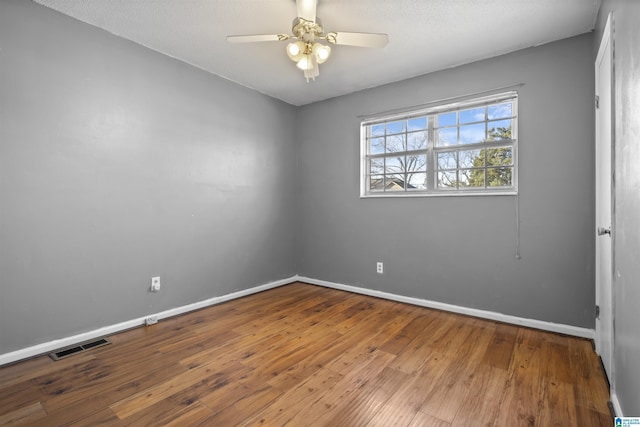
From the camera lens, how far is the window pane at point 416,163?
3479 mm

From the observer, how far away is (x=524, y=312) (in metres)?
2.78

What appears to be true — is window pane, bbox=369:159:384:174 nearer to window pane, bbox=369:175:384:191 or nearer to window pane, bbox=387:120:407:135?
window pane, bbox=369:175:384:191

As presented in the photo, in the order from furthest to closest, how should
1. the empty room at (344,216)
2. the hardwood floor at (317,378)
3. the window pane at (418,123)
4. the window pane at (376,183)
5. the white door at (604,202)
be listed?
the window pane at (376,183), the window pane at (418,123), the white door at (604,202), the empty room at (344,216), the hardwood floor at (317,378)

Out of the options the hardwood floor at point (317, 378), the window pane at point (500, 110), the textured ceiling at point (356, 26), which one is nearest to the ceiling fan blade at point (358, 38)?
the textured ceiling at point (356, 26)

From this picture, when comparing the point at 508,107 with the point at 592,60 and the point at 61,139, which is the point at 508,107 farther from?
the point at 61,139

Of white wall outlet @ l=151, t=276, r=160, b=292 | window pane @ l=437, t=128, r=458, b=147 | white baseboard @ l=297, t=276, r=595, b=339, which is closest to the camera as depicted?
white baseboard @ l=297, t=276, r=595, b=339

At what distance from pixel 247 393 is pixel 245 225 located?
2.25 metres

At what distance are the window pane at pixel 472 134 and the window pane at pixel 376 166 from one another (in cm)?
95

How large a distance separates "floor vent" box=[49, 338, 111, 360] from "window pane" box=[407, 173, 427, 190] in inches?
129

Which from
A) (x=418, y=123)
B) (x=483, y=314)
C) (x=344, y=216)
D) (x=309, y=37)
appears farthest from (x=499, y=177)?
(x=309, y=37)

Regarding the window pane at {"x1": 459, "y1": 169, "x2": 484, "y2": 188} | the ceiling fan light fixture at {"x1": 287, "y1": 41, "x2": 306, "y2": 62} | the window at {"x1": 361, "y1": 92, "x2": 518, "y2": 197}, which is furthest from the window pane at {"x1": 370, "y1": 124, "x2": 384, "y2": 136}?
the ceiling fan light fixture at {"x1": 287, "y1": 41, "x2": 306, "y2": 62}

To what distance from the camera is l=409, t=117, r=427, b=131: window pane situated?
3461mm

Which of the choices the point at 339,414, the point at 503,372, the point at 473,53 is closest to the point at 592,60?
the point at 473,53

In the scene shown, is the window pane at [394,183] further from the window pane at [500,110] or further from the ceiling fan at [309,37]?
the ceiling fan at [309,37]
